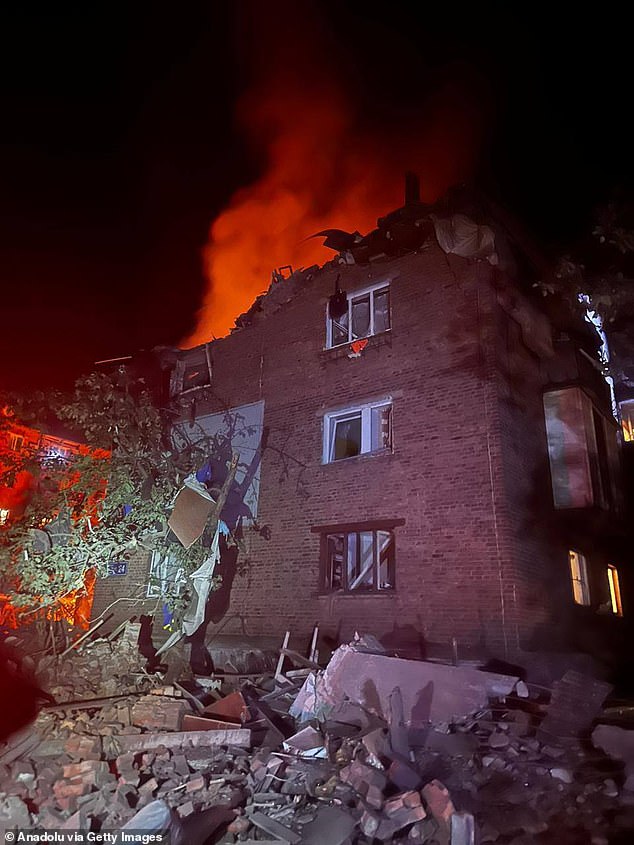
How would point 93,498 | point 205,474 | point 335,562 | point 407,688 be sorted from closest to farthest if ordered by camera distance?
→ point 407,688 < point 335,562 < point 93,498 < point 205,474

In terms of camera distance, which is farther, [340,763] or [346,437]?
[346,437]

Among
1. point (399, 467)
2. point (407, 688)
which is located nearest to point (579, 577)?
point (399, 467)

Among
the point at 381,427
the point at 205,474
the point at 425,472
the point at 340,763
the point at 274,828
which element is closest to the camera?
the point at 274,828

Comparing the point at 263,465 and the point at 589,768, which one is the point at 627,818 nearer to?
the point at 589,768

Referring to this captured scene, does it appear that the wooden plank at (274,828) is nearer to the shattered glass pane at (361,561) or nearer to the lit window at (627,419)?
the shattered glass pane at (361,561)

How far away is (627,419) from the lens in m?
14.9

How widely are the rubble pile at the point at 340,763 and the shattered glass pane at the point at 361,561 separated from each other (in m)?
2.42

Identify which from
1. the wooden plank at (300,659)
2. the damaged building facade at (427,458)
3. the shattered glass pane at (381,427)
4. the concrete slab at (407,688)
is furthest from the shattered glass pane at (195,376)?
the concrete slab at (407,688)

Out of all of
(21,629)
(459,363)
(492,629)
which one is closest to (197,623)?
(21,629)

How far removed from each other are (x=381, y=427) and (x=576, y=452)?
12.8 ft

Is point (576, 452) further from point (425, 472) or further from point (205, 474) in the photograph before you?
point (205, 474)

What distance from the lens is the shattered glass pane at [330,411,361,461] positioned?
11438 millimetres

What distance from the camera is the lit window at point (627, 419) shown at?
47.9 feet

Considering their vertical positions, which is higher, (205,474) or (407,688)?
(205,474)
